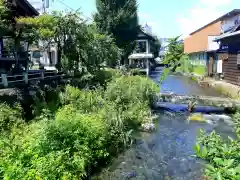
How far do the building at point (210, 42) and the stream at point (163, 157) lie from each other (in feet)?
45.8

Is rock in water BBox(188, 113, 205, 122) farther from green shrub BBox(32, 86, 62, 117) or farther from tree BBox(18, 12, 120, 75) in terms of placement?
green shrub BBox(32, 86, 62, 117)

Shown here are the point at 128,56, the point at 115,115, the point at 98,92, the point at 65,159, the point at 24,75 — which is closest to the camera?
the point at 65,159

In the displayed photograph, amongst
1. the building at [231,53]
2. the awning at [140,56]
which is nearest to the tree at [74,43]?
the building at [231,53]

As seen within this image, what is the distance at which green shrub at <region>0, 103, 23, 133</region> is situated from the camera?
8.21 m

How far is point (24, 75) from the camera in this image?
11.5m

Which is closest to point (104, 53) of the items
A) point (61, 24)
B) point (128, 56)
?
point (61, 24)

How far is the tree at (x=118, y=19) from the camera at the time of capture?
32.6m

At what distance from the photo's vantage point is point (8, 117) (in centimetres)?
859

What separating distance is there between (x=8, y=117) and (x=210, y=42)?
93.8 feet

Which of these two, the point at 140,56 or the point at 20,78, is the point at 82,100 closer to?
the point at 20,78

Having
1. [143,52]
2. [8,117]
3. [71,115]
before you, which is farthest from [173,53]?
[143,52]

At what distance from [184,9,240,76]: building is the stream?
1397 centimetres

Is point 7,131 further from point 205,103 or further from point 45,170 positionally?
point 205,103

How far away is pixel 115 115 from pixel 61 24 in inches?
299
